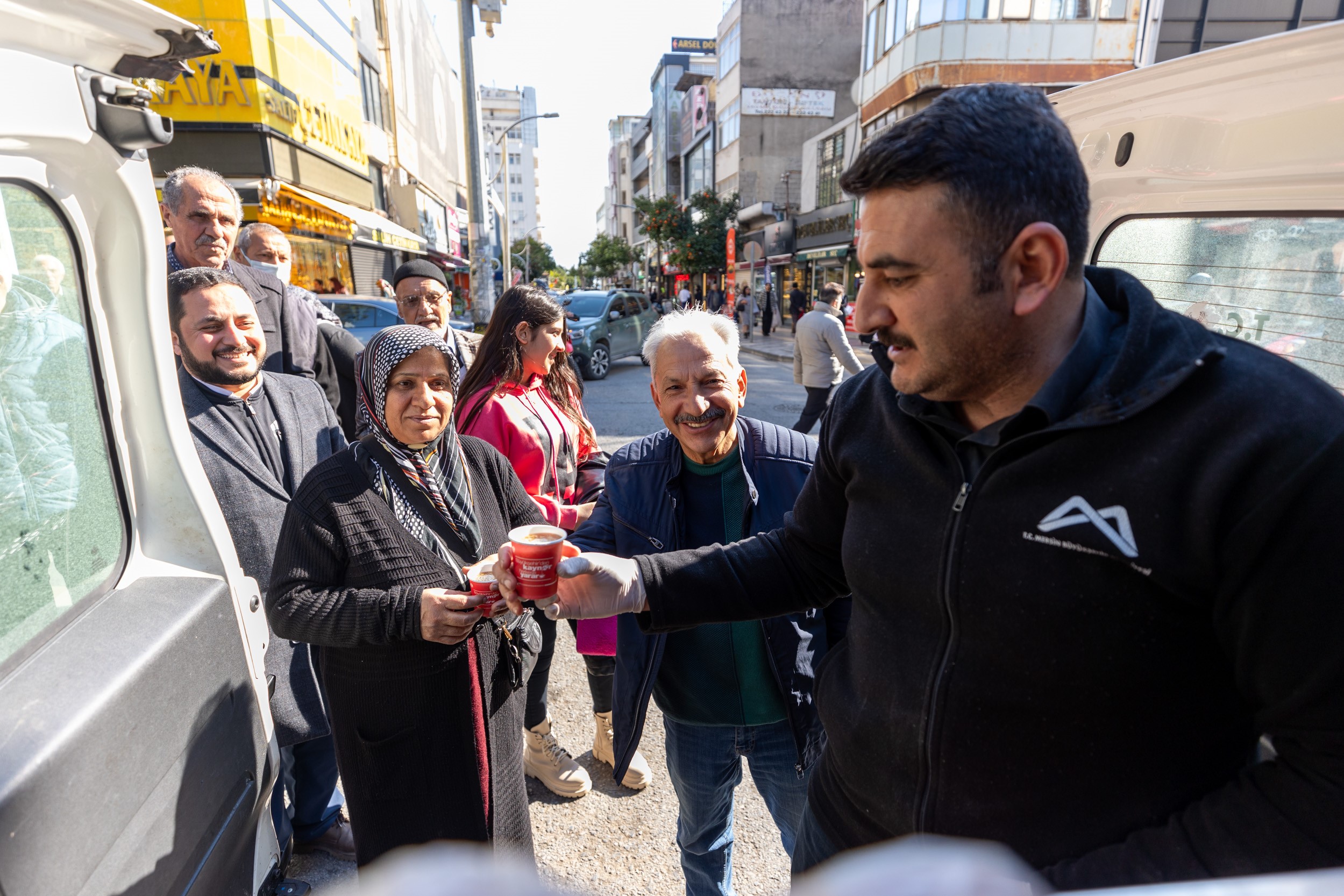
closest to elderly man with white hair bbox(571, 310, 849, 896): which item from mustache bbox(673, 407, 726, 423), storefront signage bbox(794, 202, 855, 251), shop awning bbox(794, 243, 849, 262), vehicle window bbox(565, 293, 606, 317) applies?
mustache bbox(673, 407, 726, 423)

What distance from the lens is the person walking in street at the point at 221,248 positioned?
336 centimetres

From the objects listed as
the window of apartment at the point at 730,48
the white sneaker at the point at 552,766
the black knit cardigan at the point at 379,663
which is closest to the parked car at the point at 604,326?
the white sneaker at the point at 552,766

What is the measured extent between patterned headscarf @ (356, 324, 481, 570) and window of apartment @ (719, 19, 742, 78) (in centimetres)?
4125

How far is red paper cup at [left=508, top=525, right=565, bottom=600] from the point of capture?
1708 mm

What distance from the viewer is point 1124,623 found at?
3.56 ft

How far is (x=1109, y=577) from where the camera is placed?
3.57ft

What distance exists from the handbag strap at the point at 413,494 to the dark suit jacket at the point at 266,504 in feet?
1.30

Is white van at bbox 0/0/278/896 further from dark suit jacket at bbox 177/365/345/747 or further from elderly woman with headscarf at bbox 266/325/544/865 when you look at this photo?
dark suit jacket at bbox 177/365/345/747

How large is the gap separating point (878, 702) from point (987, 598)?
328mm

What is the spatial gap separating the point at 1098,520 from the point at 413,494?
1737mm

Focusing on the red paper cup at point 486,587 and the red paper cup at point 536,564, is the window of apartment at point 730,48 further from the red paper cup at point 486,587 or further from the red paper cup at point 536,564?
the red paper cup at point 536,564

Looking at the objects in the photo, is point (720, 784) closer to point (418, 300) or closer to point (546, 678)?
point (546, 678)

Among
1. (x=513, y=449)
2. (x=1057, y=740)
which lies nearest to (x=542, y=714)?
(x=513, y=449)

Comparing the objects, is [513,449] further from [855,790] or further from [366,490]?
[855,790]
